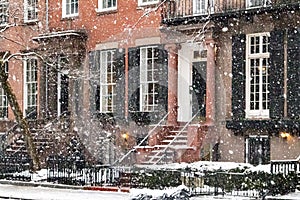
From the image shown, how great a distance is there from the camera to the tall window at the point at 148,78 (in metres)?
28.8

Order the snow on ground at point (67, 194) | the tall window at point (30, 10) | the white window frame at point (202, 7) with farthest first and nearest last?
the tall window at point (30, 10), the white window frame at point (202, 7), the snow on ground at point (67, 194)

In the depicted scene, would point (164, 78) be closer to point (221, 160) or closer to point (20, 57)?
point (221, 160)

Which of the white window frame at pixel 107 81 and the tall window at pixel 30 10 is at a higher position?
the tall window at pixel 30 10

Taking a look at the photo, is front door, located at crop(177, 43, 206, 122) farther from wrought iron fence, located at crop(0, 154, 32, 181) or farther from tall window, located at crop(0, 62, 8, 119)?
Answer: tall window, located at crop(0, 62, 8, 119)

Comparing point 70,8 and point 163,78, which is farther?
point 70,8

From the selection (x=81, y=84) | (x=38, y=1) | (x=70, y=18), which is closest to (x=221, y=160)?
(x=81, y=84)

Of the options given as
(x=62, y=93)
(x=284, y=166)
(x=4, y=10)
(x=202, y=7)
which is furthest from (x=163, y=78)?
(x=4, y=10)

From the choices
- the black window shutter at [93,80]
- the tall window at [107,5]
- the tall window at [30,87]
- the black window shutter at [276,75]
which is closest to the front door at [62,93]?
the tall window at [30,87]

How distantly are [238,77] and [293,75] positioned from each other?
2254 millimetres

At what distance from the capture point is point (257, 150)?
2534 centimetres

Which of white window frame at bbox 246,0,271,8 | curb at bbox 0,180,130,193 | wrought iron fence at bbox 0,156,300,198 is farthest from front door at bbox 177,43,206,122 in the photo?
curb at bbox 0,180,130,193

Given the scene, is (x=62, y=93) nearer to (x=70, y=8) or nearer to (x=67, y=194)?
(x=70, y=8)

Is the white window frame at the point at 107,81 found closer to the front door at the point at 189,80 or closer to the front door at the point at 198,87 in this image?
the front door at the point at 189,80

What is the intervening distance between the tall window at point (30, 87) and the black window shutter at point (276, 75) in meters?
13.3
